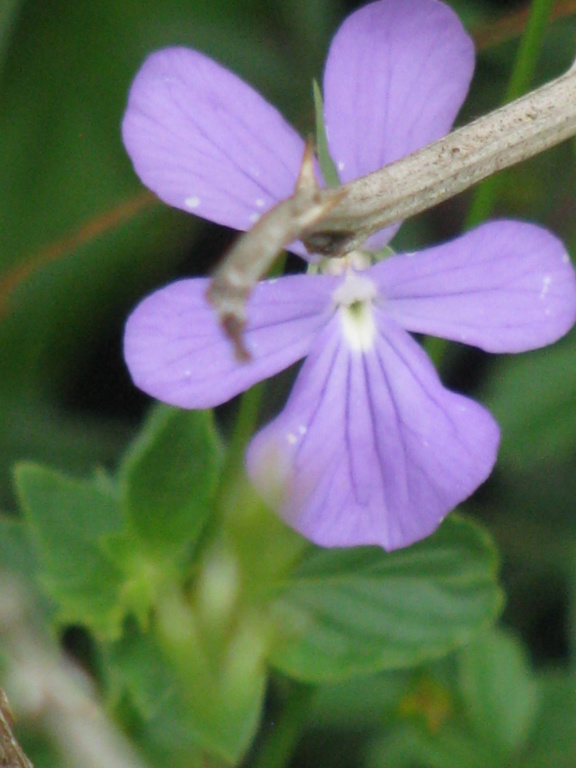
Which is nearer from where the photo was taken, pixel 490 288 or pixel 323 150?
pixel 323 150

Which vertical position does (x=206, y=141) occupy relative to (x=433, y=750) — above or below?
above

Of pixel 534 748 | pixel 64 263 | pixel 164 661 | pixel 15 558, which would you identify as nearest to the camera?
pixel 164 661

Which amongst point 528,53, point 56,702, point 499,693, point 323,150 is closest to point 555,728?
point 499,693

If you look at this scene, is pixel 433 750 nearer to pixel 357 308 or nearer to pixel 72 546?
pixel 72 546

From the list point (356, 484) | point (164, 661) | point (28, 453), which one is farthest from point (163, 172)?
point (28, 453)

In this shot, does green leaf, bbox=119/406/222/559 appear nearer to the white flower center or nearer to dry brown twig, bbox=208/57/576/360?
the white flower center

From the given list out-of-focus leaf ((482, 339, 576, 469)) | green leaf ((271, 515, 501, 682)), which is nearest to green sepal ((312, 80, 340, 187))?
green leaf ((271, 515, 501, 682))

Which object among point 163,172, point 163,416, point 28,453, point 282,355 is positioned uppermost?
point 163,172

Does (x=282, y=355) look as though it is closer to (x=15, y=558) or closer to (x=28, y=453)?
(x=15, y=558)
